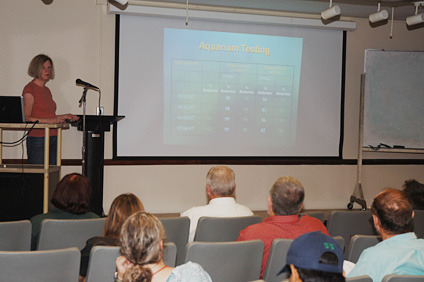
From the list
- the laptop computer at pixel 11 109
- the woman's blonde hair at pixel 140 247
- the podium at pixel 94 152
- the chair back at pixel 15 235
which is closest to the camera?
the woman's blonde hair at pixel 140 247

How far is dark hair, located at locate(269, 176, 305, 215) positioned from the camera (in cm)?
300

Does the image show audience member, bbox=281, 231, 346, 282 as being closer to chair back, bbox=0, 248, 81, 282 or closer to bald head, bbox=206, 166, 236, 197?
chair back, bbox=0, 248, 81, 282

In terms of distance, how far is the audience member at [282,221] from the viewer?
9.54 feet

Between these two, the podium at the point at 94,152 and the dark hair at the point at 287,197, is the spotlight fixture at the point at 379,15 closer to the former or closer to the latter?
the podium at the point at 94,152

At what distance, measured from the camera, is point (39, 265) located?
2225 millimetres

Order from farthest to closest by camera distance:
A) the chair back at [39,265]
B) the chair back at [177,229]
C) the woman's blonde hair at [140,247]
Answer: the chair back at [177,229] < the chair back at [39,265] < the woman's blonde hair at [140,247]

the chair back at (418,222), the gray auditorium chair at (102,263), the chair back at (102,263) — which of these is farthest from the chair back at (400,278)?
the chair back at (418,222)

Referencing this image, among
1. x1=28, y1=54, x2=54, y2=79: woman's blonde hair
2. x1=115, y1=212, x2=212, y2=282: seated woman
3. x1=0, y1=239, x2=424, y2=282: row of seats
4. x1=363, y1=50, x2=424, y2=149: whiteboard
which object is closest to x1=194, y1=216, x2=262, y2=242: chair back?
x1=0, y1=239, x2=424, y2=282: row of seats

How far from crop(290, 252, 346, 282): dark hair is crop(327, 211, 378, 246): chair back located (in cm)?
247

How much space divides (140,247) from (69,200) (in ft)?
5.74

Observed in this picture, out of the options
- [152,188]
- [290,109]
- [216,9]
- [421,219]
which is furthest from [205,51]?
[421,219]

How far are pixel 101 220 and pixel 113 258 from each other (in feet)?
2.34

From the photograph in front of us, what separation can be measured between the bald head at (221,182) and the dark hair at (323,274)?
2173 millimetres

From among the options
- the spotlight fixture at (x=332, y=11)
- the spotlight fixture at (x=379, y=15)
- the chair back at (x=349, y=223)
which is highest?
the spotlight fixture at (x=379, y=15)
